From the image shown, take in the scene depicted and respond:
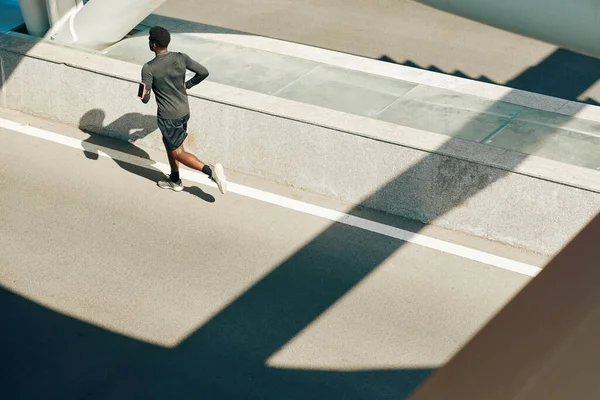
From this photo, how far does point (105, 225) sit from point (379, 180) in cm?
272

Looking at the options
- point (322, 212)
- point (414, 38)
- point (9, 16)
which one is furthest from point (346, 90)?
point (9, 16)

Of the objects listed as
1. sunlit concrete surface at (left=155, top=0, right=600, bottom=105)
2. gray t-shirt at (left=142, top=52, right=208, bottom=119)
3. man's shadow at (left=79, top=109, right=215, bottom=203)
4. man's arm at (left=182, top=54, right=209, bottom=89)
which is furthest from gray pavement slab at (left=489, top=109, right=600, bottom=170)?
man's shadow at (left=79, top=109, right=215, bottom=203)

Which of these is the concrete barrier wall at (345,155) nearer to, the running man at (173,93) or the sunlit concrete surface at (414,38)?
the running man at (173,93)

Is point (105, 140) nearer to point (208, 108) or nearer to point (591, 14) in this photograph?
point (208, 108)

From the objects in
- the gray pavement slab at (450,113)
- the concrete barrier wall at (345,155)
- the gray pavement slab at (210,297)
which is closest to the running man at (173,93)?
the gray pavement slab at (210,297)

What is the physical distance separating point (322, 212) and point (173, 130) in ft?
5.60

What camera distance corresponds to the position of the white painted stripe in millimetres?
8656

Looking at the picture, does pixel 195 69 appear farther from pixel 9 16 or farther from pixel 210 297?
pixel 9 16

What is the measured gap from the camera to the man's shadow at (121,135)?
10.3 meters

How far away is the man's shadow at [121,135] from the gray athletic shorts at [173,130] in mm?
711

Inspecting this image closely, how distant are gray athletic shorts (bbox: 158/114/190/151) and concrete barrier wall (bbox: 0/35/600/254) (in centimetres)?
61

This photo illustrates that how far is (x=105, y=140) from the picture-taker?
10.9 metres

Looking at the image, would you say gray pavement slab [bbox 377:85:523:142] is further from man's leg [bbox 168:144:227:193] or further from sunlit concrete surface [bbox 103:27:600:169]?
man's leg [bbox 168:144:227:193]

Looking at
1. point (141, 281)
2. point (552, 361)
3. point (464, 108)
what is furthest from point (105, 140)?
point (552, 361)
